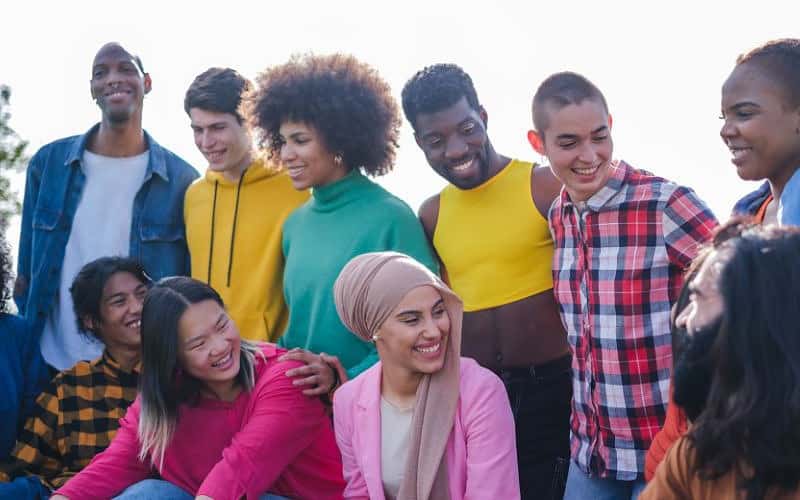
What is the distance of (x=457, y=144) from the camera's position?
4.11 m

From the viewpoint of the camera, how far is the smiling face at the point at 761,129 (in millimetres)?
3229

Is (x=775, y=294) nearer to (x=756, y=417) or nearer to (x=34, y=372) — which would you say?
(x=756, y=417)

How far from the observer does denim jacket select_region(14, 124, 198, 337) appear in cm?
503

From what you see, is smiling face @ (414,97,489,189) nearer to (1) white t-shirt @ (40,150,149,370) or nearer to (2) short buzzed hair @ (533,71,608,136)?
(2) short buzzed hair @ (533,71,608,136)

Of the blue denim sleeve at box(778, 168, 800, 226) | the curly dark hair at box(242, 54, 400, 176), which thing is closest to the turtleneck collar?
the curly dark hair at box(242, 54, 400, 176)

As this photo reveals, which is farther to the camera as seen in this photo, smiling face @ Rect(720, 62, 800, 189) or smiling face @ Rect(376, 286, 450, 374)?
smiling face @ Rect(376, 286, 450, 374)

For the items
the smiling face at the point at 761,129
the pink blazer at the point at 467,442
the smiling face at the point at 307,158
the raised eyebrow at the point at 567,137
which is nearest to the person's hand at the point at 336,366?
the pink blazer at the point at 467,442

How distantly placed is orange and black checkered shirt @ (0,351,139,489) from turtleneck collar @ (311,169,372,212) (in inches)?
49.4

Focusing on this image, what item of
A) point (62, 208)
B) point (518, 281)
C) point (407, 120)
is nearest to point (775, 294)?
point (518, 281)

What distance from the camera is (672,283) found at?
11.4 feet

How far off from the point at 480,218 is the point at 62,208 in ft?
7.28

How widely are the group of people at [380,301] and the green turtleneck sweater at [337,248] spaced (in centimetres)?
1

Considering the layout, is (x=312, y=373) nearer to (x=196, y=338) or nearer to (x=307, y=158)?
(x=196, y=338)

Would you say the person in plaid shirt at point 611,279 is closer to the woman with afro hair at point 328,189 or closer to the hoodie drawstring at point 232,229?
the woman with afro hair at point 328,189
